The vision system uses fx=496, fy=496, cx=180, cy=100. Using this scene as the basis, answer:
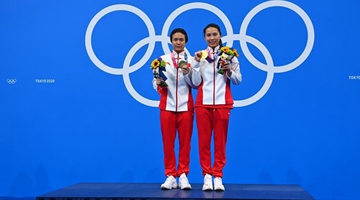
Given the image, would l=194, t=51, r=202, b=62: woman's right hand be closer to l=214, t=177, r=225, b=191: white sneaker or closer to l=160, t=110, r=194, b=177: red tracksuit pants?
l=160, t=110, r=194, b=177: red tracksuit pants

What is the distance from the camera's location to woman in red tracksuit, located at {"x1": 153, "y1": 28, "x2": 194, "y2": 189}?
14.3 ft

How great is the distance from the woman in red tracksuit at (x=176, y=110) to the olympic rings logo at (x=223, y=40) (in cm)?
119

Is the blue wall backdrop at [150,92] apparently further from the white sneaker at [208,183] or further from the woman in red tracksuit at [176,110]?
the white sneaker at [208,183]

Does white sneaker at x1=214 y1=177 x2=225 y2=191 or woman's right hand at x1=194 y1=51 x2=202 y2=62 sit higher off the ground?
woman's right hand at x1=194 y1=51 x2=202 y2=62

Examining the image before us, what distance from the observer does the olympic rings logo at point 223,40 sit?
540 centimetres

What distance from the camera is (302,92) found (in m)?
5.38

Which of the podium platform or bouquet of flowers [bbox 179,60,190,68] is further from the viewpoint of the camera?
bouquet of flowers [bbox 179,60,190,68]

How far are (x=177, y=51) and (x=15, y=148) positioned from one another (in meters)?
2.57

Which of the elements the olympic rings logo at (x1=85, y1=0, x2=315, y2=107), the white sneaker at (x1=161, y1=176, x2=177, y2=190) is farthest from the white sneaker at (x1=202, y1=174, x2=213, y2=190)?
the olympic rings logo at (x1=85, y1=0, x2=315, y2=107)

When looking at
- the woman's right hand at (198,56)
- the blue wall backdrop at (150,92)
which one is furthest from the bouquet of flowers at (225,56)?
the blue wall backdrop at (150,92)

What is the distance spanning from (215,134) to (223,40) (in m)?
1.51

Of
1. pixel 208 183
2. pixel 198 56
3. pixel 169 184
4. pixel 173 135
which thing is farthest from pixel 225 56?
pixel 169 184

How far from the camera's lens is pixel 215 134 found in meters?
4.32

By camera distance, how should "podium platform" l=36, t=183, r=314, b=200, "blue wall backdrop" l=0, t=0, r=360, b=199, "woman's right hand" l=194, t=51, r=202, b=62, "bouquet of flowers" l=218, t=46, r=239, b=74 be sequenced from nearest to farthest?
"podium platform" l=36, t=183, r=314, b=200
"bouquet of flowers" l=218, t=46, r=239, b=74
"woman's right hand" l=194, t=51, r=202, b=62
"blue wall backdrop" l=0, t=0, r=360, b=199
